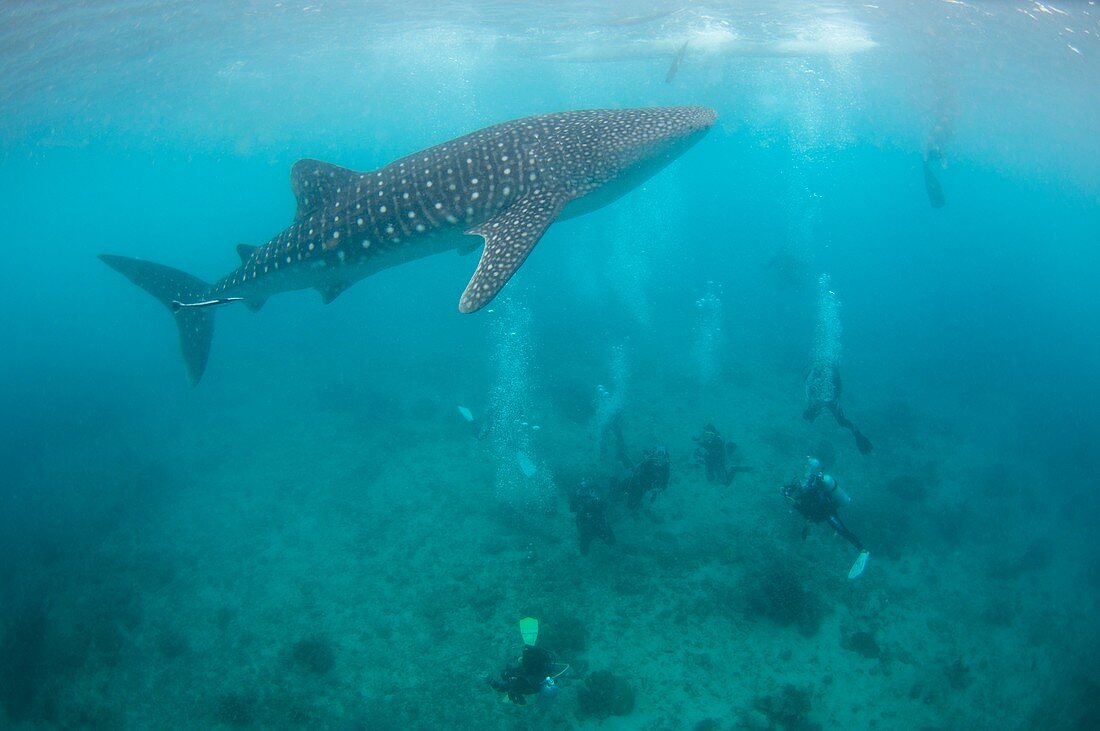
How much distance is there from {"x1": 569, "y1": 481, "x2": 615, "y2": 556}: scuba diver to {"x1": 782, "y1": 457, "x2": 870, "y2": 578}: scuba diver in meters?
4.07

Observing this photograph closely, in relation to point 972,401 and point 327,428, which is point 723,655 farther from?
point 972,401

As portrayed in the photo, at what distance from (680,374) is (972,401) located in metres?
13.8

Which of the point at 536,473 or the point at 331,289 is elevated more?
the point at 331,289

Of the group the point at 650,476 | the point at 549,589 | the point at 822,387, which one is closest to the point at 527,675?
the point at 549,589

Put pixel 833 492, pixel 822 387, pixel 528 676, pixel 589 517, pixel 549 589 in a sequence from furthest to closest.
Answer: pixel 822 387
pixel 589 517
pixel 549 589
pixel 833 492
pixel 528 676

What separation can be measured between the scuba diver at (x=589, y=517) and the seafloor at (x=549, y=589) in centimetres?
48

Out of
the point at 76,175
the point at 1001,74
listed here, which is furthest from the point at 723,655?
the point at 76,175

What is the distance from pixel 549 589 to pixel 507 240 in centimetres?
789

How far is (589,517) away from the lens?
38.0 ft

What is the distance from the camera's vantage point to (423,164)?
24.4 feet

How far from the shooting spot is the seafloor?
934 centimetres

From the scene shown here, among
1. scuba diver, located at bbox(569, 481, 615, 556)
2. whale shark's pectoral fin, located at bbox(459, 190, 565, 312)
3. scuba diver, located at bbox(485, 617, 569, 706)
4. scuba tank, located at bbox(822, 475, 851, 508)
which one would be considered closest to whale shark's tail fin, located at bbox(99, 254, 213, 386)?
whale shark's pectoral fin, located at bbox(459, 190, 565, 312)

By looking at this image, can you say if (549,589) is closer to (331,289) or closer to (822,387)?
(331,289)

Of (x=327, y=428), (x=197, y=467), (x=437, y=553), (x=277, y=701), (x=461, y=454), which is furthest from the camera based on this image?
(x=327, y=428)
